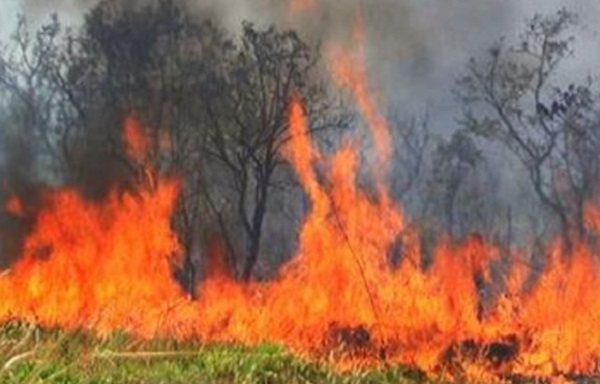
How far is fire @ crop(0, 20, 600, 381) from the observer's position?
56.7 ft

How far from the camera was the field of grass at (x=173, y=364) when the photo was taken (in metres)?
9.45

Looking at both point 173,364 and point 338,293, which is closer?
point 173,364

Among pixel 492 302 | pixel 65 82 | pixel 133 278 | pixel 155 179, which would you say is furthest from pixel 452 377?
pixel 65 82

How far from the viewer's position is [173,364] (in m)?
12.2

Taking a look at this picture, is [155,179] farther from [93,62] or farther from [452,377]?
[452,377]

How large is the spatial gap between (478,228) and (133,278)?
674 inches

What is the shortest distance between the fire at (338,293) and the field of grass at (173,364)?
37.3 inches

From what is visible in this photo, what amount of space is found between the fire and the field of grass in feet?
3.10

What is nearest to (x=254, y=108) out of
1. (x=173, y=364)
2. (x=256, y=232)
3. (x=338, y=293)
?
(x=256, y=232)

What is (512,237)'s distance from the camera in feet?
103

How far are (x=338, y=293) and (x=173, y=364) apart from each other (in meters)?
7.86

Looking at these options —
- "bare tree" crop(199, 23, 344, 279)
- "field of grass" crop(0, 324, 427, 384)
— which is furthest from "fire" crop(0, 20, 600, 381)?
"bare tree" crop(199, 23, 344, 279)

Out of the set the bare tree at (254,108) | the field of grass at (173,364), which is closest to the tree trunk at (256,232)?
the bare tree at (254,108)

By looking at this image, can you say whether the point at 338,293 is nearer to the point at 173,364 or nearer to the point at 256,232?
the point at 173,364
